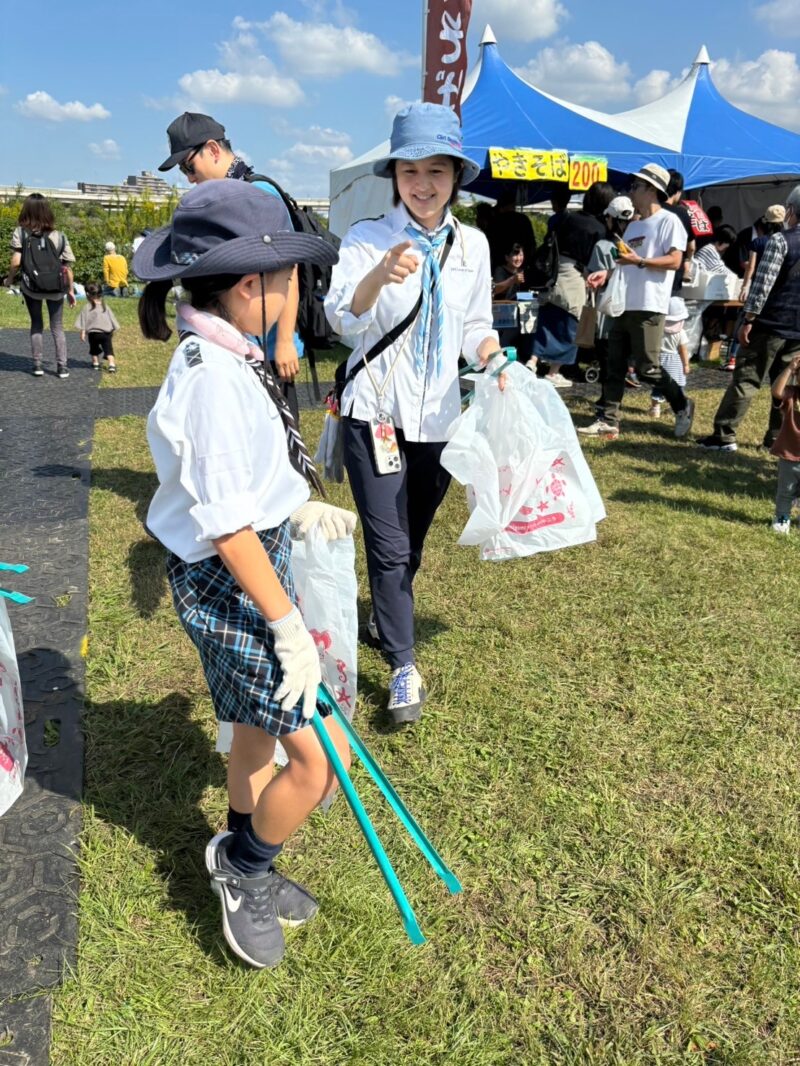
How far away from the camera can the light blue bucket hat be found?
239 cm

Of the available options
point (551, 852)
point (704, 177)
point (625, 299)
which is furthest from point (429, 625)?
point (704, 177)

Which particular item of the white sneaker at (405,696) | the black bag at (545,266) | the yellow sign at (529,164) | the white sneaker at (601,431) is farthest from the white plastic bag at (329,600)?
the yellow sign at (529,164)

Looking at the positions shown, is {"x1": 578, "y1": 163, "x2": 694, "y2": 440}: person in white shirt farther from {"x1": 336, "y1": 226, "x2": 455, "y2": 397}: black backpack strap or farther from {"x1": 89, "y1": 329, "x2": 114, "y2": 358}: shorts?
{"x1": 89, "y1": 329, "x2": 114, "y2": 358}: shorts

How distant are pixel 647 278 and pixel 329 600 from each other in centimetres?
490

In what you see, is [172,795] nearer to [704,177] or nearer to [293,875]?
[293,875]

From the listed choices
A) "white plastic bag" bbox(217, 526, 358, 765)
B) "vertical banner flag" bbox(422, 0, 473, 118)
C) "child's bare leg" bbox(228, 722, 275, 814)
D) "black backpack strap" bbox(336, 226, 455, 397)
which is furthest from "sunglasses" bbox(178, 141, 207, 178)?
"vertical banner flag" bbox(422, 0, 473, 118)

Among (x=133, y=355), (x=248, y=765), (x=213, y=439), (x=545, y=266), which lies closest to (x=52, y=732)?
(x=248, y=765)

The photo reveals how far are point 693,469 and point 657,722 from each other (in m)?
3.40

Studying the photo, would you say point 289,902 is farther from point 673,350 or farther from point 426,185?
point 673,350

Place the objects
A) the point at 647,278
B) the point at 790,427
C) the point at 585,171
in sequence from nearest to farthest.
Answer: the point at 790,427
the point at 647,278
the point at 585,171

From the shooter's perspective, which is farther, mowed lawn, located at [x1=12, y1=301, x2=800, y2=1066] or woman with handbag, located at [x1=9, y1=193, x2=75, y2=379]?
woman with handbag, located at [x1=9, y1=193, x2=75, y2=379]

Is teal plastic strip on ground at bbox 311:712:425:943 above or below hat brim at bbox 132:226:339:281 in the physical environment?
below

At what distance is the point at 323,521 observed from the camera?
6.74 feet

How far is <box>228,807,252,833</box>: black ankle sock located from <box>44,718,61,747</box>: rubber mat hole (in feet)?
3.33
